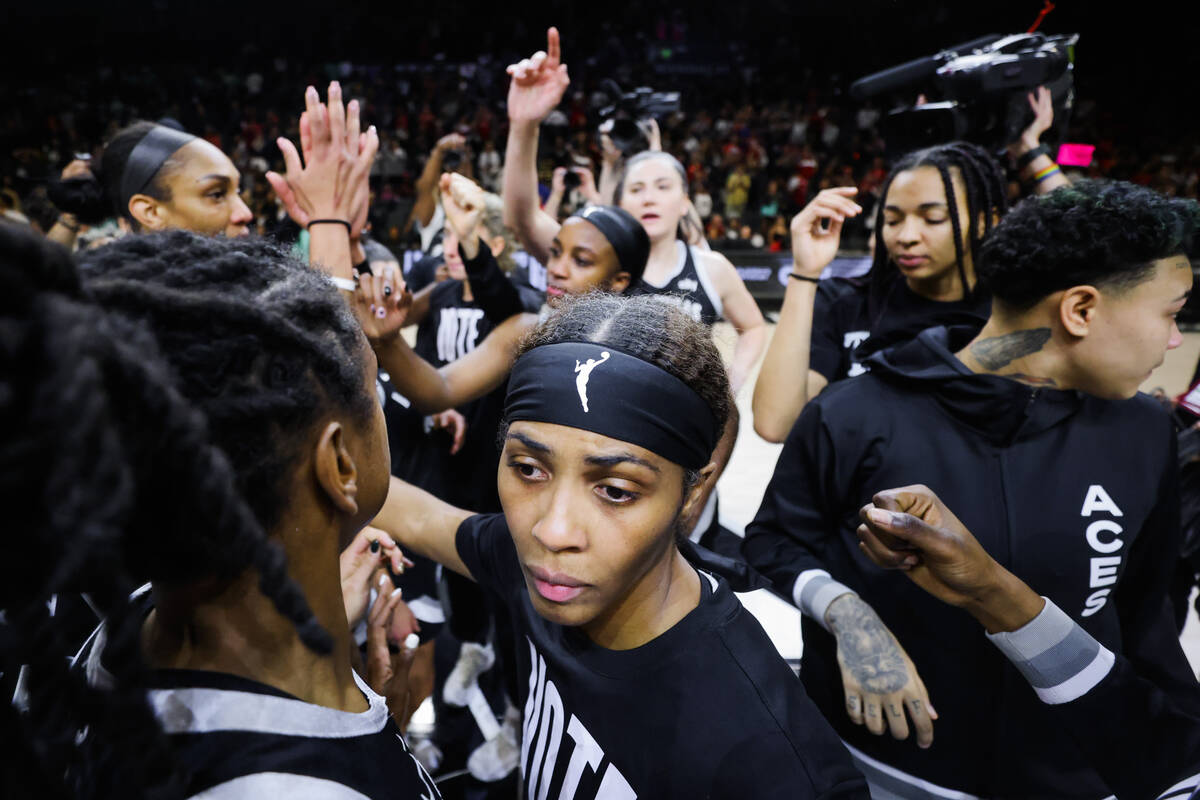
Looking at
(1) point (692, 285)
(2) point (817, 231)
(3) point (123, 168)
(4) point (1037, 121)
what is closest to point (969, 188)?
(2) point (817, 231)

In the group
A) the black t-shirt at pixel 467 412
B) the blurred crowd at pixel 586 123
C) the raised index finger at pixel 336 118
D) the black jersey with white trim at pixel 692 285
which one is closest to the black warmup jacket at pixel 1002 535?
the raised index finger at pixel 336 118

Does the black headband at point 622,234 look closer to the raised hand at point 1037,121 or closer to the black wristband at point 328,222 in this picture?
the black wristband at point 328,222

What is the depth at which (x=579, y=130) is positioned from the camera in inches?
590

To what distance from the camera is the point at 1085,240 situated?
1.51 meters

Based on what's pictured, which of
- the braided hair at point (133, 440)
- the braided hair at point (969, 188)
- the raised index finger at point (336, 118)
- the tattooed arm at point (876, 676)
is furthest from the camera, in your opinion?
the braided hair at point (969, 188)

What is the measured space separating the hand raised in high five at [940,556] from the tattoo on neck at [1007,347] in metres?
0.50

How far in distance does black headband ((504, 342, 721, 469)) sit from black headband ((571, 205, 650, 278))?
136 cm

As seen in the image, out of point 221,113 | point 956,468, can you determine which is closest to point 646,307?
point 956,468

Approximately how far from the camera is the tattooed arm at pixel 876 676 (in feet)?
4.46

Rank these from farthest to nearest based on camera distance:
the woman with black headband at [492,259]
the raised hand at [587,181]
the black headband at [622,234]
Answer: the raised hand at [587,181], the black headband at [622,234], the woman with black headband at [492,259]

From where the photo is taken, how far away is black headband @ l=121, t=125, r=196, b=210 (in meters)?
2.27

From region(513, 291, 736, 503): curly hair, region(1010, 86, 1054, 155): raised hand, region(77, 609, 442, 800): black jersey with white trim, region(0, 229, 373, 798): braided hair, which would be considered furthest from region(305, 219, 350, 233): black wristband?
region(1010, 86, 1054, 155): raised hand

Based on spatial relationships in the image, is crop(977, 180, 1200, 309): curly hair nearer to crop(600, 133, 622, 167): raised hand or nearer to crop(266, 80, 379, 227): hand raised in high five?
crop(266, 80, 379, 227): hand raised in high five

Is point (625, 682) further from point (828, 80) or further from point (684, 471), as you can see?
point (828, 80)
